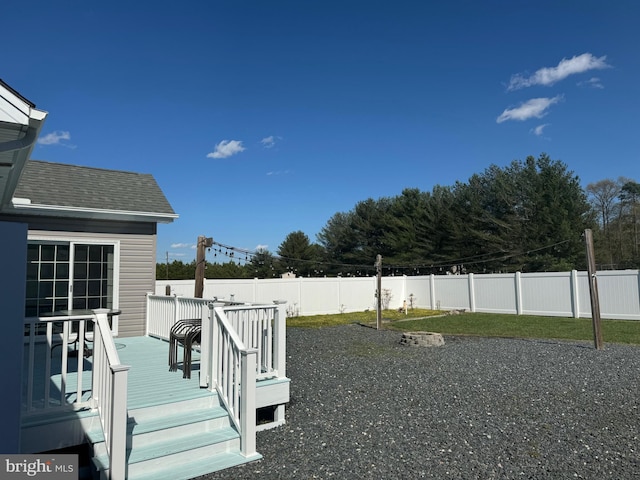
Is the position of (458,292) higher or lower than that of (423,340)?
higher

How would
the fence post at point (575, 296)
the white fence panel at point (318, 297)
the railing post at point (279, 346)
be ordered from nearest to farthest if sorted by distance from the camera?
the railing post at point (279, 346), the fence post at point (575, 296), the white fence panel at point (318, 297)

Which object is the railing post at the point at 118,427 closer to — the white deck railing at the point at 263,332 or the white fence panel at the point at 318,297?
the white deck railing at the point at 263,332

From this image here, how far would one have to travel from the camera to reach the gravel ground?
3.34 m

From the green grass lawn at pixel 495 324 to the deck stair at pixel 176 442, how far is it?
30.7ft

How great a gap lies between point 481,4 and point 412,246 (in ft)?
69.1

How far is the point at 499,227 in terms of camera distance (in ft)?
84.9

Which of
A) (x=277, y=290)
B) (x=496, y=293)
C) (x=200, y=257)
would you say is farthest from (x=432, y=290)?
(x=200, y=257)

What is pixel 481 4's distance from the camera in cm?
1114

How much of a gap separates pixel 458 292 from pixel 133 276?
14621 mm

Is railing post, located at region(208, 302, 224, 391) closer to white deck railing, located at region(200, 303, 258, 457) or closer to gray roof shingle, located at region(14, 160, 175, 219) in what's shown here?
white deck railing, located at region(200, 303, 258, 457)

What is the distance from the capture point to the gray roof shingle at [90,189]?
7.70m

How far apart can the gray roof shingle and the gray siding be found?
592 mm

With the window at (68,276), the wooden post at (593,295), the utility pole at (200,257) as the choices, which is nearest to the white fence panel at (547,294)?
the wooden post at (593,295)

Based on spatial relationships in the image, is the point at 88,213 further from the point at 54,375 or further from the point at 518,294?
the point at 518,294
